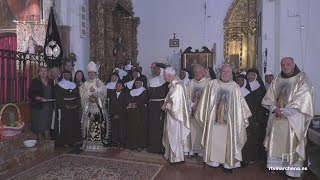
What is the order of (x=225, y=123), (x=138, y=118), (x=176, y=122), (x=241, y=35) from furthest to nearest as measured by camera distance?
(x=241, y=35) < (x=138, y=118) < (x=176, y=122) < (x=225, y=123)

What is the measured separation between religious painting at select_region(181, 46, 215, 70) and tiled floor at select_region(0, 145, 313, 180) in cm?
693

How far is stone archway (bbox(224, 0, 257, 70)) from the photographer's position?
12961 millimetres

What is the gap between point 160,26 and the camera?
14547 mm

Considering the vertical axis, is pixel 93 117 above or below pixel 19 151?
above

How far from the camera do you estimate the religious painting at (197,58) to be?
12812 millimetres

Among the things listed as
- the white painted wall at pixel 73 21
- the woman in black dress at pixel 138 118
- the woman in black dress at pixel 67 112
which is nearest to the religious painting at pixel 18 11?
the white painted wall at pixel 73 21

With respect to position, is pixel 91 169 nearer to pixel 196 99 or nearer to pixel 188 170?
pixel 188 170

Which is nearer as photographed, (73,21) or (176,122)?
(176,122)

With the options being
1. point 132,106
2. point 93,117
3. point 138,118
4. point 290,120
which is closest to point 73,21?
point 93,117

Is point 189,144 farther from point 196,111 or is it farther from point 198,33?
point 198,33

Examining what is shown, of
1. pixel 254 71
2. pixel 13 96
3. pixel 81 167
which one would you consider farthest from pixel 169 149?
pixel 13 96

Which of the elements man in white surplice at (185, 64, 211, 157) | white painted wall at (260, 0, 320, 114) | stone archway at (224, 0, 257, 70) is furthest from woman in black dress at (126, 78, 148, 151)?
stone archway at (224, 0, 257, 70)

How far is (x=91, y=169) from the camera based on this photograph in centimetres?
554

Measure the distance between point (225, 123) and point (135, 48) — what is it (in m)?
9.45
